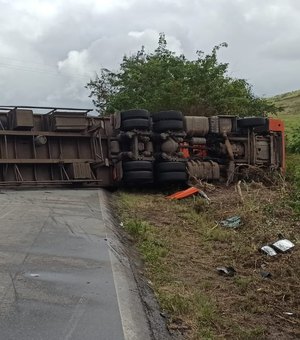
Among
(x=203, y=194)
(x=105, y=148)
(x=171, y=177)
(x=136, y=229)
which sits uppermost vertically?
(x=105, y=148)

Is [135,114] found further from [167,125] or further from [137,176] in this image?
[137,176]

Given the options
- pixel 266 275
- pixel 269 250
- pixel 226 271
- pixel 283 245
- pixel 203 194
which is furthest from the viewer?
pixel 203 194

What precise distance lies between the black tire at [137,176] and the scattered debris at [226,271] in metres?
5.39

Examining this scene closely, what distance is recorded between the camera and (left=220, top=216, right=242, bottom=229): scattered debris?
7.17m

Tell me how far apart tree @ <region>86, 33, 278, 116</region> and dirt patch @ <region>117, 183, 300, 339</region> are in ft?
26.0

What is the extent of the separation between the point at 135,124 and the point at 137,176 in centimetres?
112

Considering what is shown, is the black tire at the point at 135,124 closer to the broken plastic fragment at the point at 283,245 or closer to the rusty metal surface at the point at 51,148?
the rusty metal surface at the point at 51,148

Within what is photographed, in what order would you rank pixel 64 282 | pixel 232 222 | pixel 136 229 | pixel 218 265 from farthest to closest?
pixel 232 222 → pixel 136 229 → pixel 218 265 → pixel 64 282

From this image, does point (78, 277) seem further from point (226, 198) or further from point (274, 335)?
point (226, 198)

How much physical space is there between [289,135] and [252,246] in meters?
14.0

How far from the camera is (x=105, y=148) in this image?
10992 millimetres

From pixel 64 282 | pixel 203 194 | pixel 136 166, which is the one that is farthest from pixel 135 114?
pixel 64 282

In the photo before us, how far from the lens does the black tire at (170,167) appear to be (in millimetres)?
10688

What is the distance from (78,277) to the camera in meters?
3.94
